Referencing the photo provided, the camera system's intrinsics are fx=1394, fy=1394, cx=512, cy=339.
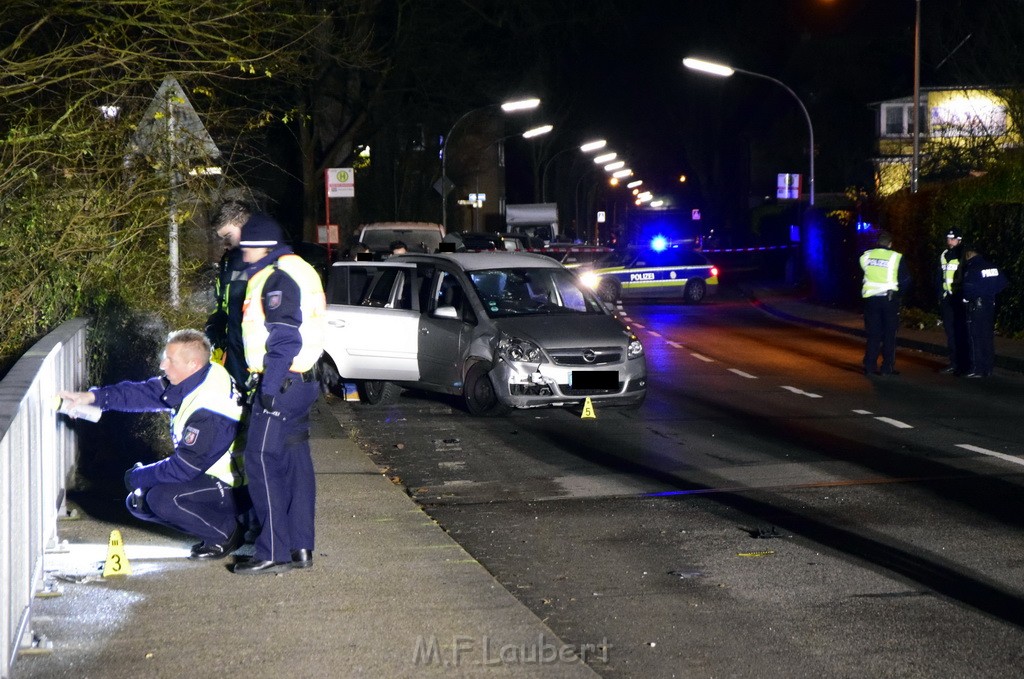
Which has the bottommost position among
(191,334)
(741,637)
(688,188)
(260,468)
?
(741,637)

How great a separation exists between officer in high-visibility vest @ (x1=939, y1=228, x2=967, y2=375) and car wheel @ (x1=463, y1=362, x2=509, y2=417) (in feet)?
24.4

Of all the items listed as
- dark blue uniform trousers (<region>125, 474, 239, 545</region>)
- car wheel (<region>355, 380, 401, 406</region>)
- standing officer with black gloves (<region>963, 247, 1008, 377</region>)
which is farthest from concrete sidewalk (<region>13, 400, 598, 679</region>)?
standing officer with black gloves (<region>963, 247, 1008, 377</region>)

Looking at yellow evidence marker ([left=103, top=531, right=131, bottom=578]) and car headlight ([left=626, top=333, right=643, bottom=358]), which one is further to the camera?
car headlight ([left=626, top=333, right=643, bottom=358])

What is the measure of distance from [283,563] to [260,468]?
1.71 ft

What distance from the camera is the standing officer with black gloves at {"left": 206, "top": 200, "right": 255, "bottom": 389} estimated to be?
6.96 m

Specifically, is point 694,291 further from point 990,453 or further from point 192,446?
point 192,446

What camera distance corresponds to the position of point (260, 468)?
22.2ft

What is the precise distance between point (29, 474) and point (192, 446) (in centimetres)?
132

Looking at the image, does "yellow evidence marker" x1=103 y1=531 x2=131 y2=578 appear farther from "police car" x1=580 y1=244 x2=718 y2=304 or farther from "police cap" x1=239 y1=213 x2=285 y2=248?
"police car" x1=580 y1=244 x2=718 y2=304

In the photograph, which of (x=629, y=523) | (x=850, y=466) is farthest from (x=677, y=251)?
(x=629, y=523)

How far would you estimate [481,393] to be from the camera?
13742 millimetres

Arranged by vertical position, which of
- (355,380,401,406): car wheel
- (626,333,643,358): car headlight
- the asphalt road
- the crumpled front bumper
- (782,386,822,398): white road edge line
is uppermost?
(626,333,643,358): car headlight

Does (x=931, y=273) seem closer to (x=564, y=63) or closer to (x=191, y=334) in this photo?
(x=191, y=334)

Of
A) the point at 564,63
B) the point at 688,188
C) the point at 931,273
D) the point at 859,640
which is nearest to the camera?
the point at 859,640
